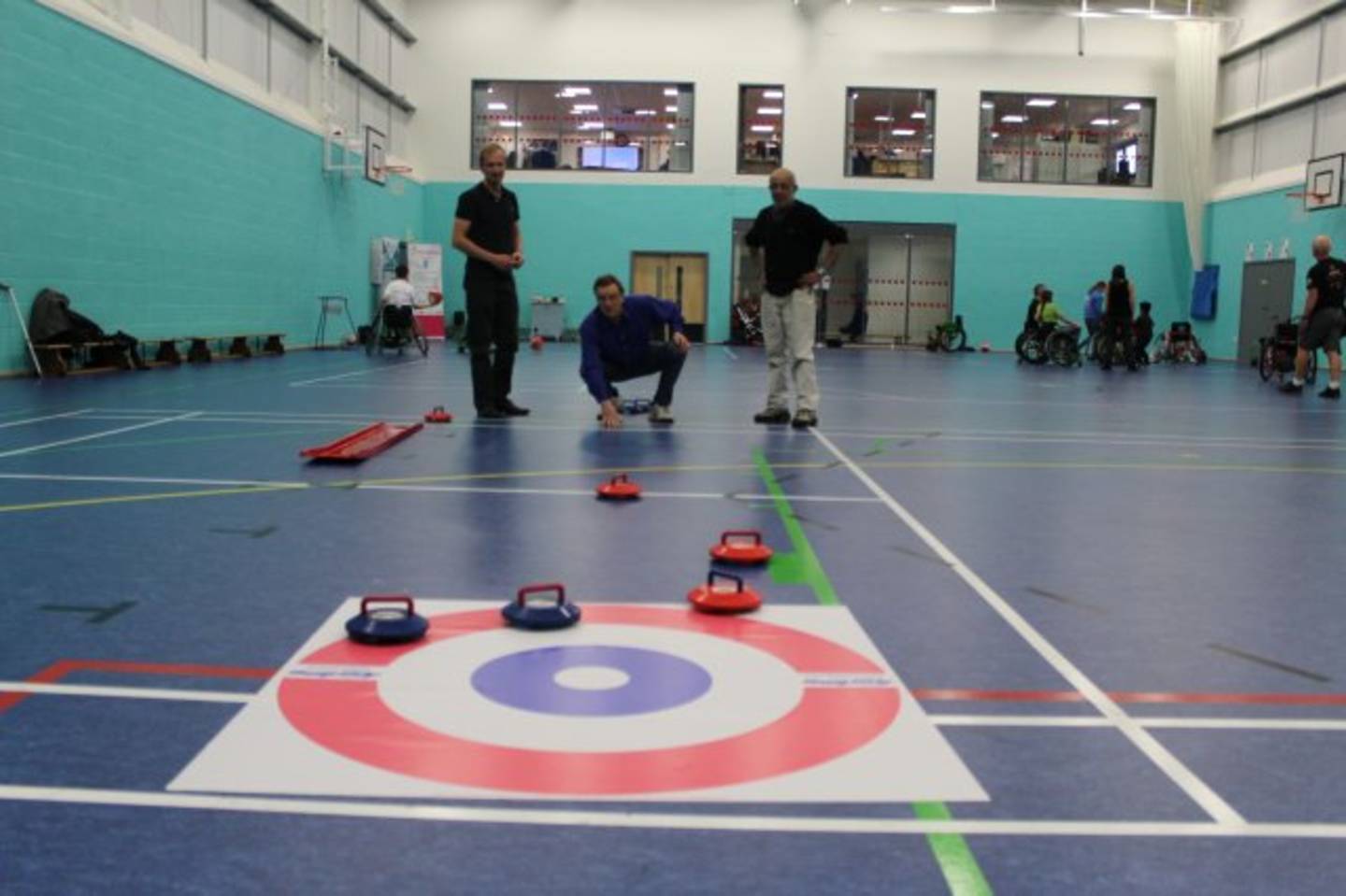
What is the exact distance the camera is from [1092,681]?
2682mm

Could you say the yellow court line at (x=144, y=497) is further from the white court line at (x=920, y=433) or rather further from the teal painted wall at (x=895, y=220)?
the teal painted wall at (x=895, y=220)

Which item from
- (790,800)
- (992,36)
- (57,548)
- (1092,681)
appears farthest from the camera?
(992,36)

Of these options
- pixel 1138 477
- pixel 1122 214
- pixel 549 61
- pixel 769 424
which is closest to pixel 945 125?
pixel 1122 214

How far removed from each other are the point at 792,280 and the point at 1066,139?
22343 millimetres

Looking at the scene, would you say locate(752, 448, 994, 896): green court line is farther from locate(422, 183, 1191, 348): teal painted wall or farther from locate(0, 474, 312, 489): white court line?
locate(422, 183, 1191, 348): teal painted wall

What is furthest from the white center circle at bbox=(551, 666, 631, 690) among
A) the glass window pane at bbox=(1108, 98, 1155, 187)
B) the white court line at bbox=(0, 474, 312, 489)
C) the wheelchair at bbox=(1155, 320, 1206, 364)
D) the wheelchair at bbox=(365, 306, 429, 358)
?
the glass window pane at bbox=(1108, 98, 1155, 187)

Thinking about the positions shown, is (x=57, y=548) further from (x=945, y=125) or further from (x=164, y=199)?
(x=945, y=125)

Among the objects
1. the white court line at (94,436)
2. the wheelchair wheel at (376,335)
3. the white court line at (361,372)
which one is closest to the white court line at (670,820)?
the white court line at (94,436)

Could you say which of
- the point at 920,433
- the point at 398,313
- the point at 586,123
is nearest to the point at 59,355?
the point at 398,313

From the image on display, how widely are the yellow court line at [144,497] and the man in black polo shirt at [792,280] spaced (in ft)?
13.3

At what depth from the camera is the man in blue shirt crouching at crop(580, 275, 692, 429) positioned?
8.02m

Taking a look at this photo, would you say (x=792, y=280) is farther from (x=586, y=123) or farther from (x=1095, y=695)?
(x=586, y=123)

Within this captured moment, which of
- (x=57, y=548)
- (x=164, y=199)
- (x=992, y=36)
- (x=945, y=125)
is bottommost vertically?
(x=57, y=548)

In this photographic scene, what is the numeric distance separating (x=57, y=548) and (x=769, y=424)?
17.8ft
